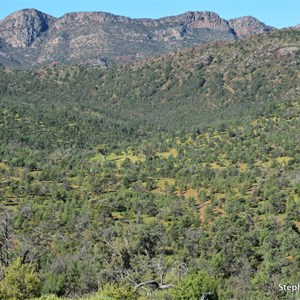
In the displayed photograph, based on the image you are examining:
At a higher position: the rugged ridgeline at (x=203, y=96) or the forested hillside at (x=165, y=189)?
the rugged ridgeline at (x=203, y=96)

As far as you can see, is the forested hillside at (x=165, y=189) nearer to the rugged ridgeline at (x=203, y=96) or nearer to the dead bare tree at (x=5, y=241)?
the dead bare tree at (x=5, y=241)

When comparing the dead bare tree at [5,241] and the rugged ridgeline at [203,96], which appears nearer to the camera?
the dead bare tree at [5,241]

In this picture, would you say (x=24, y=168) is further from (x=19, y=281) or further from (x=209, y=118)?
(x=19, y=281)

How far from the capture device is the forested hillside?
141 ft

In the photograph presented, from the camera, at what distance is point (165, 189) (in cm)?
9194

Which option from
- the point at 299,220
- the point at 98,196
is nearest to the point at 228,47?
the point at 98,196

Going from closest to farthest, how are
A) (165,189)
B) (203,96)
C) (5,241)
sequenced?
(5,241) → (165,189) → (203,96)

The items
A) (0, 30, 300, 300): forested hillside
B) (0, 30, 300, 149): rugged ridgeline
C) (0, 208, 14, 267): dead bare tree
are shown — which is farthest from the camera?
(0, 30, 300, 149): rugged ridgeline

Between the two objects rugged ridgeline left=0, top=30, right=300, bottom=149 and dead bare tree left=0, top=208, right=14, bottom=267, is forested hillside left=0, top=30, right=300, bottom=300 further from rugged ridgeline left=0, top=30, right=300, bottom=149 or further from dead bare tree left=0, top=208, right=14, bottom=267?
rugged ridgeline left=0, top=30, right=300, bottom=149

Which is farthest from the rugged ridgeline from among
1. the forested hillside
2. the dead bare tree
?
the dead bare tree

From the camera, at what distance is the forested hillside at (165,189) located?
1690 inches

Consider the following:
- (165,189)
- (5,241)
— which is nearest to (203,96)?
(165,189)

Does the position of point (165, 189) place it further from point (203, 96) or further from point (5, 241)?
point (203, 96)

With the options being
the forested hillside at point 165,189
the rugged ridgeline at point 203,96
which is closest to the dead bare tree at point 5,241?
the forested hillside at point 165,189
